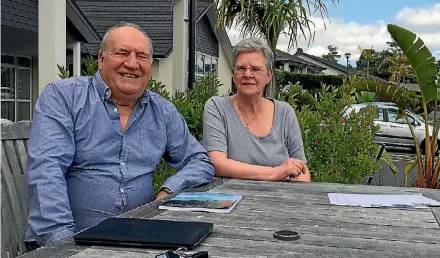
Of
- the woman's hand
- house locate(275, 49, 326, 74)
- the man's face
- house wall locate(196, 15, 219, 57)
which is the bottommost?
the woman's hand

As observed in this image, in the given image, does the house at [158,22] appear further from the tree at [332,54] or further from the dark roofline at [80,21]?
the tree at [332,54]

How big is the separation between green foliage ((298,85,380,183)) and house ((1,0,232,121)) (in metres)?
1.21

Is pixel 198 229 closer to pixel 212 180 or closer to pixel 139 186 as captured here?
pixel 139 186

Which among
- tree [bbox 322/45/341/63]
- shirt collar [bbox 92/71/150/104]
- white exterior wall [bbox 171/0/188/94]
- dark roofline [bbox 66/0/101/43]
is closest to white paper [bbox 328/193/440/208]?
shirt collar [bbox 92/71/150/104]

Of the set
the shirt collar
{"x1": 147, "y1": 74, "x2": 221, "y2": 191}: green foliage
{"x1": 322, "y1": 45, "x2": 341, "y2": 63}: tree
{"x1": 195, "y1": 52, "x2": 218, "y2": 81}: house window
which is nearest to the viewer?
the shirt collar

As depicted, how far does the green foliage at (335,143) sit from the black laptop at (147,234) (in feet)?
10.3

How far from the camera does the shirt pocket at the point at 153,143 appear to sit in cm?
256

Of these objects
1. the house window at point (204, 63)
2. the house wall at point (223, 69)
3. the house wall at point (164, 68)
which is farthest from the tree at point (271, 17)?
the house wall at point (223, 69)

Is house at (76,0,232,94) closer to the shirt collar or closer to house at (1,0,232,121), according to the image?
house at (1,0,232,121)

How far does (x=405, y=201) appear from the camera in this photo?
2.47m

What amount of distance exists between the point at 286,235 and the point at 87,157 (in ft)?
3.45

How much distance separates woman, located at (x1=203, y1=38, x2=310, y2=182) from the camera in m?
3.19

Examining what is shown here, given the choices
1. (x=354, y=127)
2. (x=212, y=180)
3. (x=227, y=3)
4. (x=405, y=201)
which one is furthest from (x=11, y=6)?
(x=405, y=201)

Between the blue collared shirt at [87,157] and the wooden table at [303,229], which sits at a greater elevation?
the blue collared shirt at [87,157]
